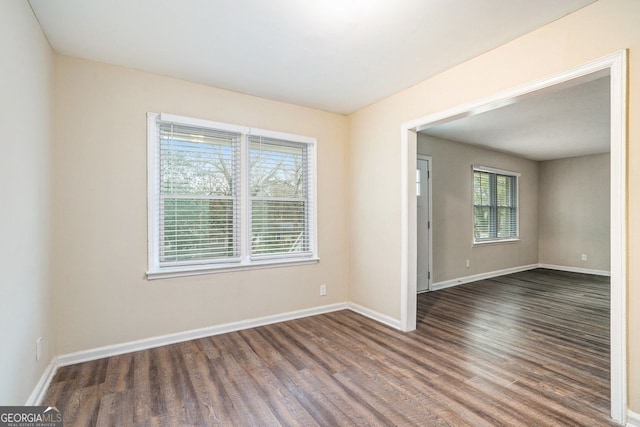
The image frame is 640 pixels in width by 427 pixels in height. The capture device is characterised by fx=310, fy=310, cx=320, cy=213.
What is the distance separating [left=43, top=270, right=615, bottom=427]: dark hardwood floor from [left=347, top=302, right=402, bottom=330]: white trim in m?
0.08

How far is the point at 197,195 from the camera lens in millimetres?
3176

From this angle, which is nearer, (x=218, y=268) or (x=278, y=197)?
(x=218, y=268)

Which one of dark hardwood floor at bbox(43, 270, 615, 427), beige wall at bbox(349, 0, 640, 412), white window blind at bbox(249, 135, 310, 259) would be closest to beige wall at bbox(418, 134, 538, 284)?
beige wall at bbox(349, 0, 640, 412)

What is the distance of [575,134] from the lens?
16.5 ft

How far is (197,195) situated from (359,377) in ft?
7.44

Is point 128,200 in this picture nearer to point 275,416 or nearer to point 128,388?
point 128,388

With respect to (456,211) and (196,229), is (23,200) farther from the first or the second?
(456,211)

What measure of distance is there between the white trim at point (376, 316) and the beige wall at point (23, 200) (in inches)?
120

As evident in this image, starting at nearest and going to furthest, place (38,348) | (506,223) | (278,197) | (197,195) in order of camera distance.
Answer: (38,348) → (197,195) → (278,197) → (506,223)

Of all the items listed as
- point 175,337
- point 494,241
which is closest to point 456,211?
point 494,241

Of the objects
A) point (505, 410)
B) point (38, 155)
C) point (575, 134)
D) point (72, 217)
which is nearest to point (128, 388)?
point (72, 217)

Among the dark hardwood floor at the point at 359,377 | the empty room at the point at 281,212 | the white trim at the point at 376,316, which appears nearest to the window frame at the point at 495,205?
the empty room at the point at 281,212

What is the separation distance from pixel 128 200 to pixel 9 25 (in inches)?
58.2

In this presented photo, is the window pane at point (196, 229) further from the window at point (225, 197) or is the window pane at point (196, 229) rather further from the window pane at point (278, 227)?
the window pane at point (278, 227)
